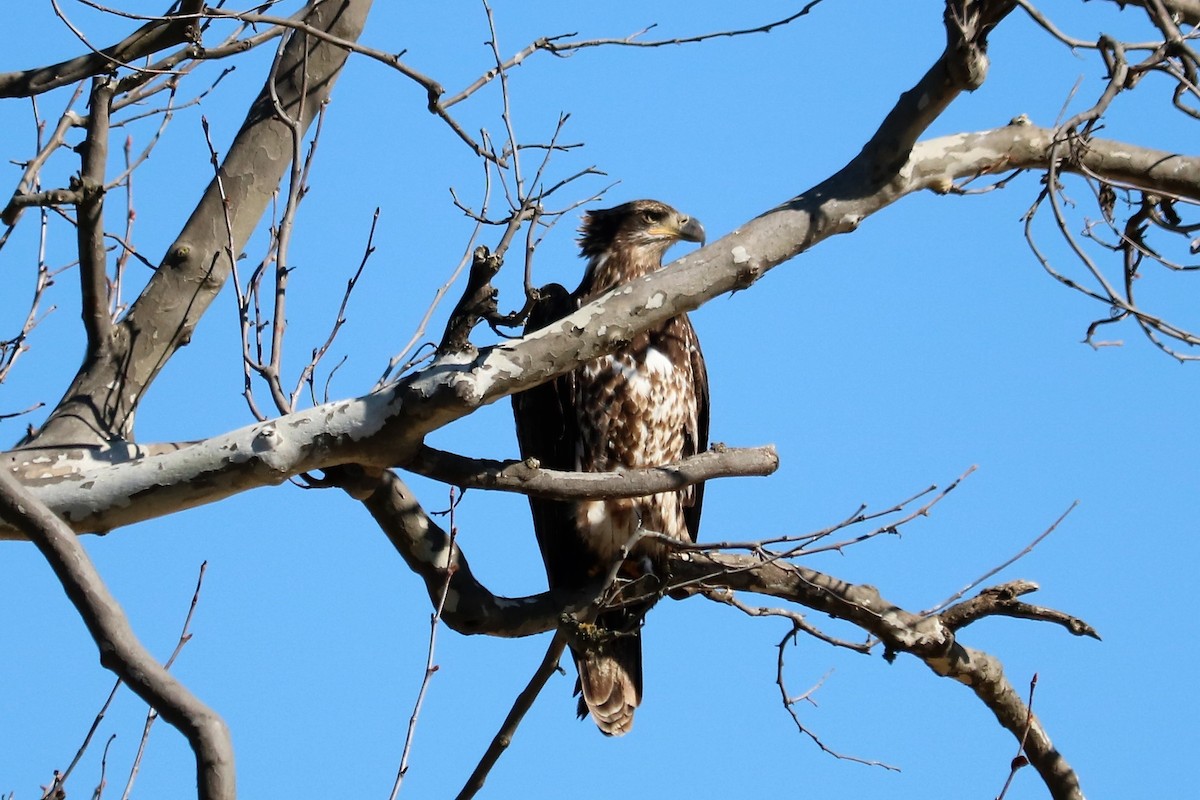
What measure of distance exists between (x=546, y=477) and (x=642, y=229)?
7.60ft

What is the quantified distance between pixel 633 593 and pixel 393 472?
45.3 inches

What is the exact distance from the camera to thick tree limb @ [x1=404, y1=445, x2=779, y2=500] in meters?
3.71

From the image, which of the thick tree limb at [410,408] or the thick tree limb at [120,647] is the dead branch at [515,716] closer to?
the thick tree limb at [410,408]

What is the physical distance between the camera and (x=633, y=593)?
4750 mm

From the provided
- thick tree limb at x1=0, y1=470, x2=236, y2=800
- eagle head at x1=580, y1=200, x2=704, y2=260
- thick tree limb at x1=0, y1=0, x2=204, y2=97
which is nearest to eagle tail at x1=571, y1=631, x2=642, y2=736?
eagle head at x1=580, y1=200, x2=704, y2=260

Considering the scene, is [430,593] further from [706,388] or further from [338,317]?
[706,388]

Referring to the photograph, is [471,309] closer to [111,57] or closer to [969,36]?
[111,57]

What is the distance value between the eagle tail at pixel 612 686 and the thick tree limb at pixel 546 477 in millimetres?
1366

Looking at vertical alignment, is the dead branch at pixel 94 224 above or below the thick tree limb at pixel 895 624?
above

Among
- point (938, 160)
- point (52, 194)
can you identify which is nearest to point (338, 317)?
point (52, 194)

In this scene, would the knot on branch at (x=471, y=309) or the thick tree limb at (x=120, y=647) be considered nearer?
the thick tree limb at (x=120, y=647)

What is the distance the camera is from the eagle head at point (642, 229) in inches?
229

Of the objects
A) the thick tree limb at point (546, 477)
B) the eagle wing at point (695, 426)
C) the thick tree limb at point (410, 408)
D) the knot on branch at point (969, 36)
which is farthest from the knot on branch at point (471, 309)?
the eagle wing at point (695, 426)

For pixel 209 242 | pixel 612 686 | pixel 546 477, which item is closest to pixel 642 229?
pixel 612 686
